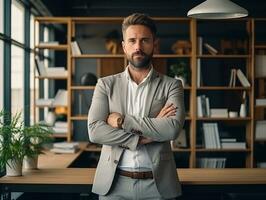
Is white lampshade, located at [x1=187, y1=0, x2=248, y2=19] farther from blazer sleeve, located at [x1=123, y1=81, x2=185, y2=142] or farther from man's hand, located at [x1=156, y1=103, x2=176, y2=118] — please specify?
man's hand, located at [x1=156, y1=103, x2=176, y2=118]

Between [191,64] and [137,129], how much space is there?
377 centimetres

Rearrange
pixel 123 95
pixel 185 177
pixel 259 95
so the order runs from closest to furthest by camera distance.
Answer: pixel 123 95
pixel 185 177
pixel 259 95

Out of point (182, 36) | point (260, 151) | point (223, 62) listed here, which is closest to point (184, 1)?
point (182, 36)

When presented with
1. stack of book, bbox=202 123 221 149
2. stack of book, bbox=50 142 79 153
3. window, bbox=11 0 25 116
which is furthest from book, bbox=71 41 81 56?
stack of book, bbox=202 123 221 149

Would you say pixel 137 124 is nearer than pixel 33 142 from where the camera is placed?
Yes

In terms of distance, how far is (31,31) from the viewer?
22.6 ft

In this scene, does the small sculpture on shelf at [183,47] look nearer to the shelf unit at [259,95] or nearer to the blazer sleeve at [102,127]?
the shelf unit at [259,95]

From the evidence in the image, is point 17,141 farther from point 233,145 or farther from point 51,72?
point 233,145

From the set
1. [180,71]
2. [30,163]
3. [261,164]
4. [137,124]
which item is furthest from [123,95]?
[261,164]

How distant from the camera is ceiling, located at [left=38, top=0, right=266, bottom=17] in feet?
28.4

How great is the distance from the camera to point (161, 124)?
112 inches

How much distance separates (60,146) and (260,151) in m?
2.79

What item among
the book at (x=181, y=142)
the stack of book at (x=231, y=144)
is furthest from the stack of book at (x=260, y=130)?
the book at (x=181, y=142)

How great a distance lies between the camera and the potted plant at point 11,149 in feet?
12.1
